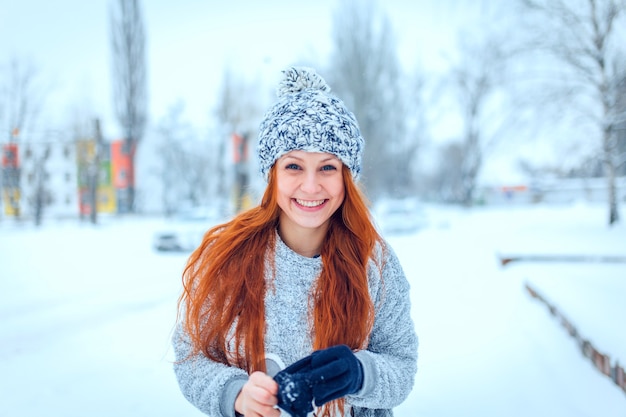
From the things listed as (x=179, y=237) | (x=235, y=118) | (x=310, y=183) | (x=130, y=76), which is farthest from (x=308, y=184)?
(x=235, y=118)

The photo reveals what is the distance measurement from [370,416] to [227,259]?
2.02 feet

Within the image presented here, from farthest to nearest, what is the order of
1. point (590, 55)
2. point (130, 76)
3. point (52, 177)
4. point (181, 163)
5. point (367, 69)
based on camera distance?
point (181, 163) → point (130, 76) → point (52, 177) → point (367, 69) → point (590, 55)

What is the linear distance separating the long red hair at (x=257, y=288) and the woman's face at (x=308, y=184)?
2.8 inches

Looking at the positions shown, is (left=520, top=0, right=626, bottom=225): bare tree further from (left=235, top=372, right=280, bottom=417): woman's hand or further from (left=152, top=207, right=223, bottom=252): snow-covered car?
(left=152, top=207, right=223, bottom=252): snow-covered car

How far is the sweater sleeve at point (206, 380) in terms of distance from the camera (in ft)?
3.59

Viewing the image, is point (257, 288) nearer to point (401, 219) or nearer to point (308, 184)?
point (308, 184)

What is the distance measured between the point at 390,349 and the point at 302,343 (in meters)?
0.25

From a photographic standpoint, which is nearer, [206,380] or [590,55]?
[206,380]

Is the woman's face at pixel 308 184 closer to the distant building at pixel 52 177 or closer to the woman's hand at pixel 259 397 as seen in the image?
the woman's hand at pixel 259 397

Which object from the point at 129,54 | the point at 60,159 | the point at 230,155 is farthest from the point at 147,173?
the point at 60,159

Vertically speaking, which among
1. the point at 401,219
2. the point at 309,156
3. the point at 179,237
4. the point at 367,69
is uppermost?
the point at 367,69

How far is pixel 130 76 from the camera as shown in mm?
10656

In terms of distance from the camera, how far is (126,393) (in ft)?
8.43

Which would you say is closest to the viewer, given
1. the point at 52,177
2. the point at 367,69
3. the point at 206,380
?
the point at 206,380
